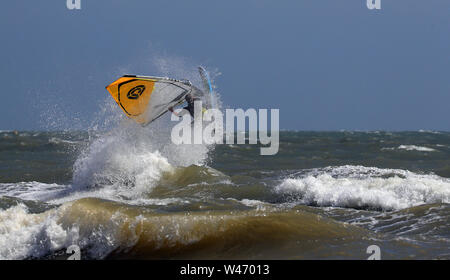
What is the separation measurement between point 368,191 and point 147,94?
539 cm

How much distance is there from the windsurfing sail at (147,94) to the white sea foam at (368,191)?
10.9 ft

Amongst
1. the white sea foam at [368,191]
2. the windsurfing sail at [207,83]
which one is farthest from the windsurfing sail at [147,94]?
the white sea foam at [368,191]

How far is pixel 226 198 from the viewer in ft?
35.2

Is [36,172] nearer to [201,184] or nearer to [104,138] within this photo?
[104,138]

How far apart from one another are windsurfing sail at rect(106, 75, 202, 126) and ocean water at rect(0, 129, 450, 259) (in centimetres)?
82

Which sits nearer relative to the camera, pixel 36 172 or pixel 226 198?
pixel 226 198

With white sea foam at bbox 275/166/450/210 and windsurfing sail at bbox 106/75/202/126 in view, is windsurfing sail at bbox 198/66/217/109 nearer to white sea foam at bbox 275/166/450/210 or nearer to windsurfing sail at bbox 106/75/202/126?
windsurfing sail at bbox 106/75/202/126

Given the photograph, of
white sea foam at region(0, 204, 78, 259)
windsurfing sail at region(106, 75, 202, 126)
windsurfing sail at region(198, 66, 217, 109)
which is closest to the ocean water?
white sea foam at region(0, 204, 78, 259)

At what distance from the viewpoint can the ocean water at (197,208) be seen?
22.7ft

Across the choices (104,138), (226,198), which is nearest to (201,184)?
(226,198)

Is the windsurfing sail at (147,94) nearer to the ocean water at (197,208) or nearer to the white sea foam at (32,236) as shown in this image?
the ocean water at (197,208)

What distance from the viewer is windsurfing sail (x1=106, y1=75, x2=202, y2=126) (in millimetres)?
11906

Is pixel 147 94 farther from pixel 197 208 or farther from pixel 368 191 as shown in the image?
pixel 368 191
